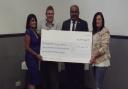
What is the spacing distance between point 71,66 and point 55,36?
62 centimetres

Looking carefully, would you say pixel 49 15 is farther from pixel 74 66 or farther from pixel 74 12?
pixel 74 66

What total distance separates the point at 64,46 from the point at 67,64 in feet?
1.53

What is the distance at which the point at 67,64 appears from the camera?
5.28 m

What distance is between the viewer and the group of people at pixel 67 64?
4.68 m

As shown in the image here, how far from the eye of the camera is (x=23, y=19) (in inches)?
219

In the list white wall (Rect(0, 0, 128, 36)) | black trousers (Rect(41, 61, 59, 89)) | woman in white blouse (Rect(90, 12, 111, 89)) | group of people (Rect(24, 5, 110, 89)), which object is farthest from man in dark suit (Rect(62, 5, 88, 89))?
white wall (Rect(0, 0, 128, 36))

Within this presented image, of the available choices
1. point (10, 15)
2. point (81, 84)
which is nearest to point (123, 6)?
point (81, 84)

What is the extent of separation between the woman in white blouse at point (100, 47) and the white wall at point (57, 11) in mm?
780

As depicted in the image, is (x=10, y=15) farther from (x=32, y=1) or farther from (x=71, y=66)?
(x=71, y=66)

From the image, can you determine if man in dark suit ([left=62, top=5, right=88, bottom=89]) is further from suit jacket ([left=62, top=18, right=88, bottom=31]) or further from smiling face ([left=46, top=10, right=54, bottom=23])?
smiling face ([left=46, top=10, right=54, bottom=23])

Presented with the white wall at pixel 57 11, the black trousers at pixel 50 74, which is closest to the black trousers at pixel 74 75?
the black trousers at pixel 50 74

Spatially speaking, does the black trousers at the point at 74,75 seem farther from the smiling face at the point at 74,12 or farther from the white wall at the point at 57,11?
the white wall at the point at 57,11

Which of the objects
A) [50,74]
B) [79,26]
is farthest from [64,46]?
[50,74]

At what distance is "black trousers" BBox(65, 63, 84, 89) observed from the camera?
5.25m
